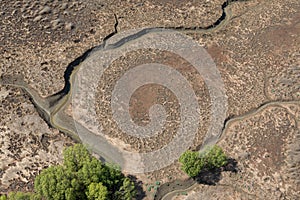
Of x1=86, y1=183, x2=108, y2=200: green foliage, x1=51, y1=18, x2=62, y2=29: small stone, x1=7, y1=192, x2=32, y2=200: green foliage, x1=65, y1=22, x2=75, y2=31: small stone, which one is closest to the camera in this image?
x1=7, y1=192, x2=32, y2=200: green foliage

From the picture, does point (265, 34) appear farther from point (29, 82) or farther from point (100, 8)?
point (29, 82)

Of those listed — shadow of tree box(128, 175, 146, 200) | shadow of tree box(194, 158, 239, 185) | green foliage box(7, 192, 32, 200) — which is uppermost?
green foliage box(7, 192, 32, 200)

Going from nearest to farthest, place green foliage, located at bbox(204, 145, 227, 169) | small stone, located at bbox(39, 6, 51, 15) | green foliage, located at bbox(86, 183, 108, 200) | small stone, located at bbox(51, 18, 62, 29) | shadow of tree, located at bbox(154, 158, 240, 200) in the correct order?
green foliage, located at bbox(86, 183, 108, 200)
green foliage, located at bbox(204, 145, 227, 169)
shadow of tree, located at bbox(154, 158, 240, 200)
small stone, located at bbox(51, 18, 62, 29)
small stone, located at bbox(39, 6, 51, 15)

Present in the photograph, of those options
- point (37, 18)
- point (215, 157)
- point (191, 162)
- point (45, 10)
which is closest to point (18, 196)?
point (191, 162)

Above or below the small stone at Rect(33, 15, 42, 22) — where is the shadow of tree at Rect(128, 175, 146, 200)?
below

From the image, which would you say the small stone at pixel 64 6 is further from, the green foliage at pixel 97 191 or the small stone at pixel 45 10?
the green foliage at pixel 97 191

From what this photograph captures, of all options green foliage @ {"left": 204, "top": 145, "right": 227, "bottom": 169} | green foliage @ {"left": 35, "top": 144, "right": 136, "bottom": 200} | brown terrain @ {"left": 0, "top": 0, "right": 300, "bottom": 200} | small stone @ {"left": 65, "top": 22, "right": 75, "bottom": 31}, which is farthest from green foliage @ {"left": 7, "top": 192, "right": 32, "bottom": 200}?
small stone @ {"left": 65, "top": 22, "right": 75, "bottom": 31}

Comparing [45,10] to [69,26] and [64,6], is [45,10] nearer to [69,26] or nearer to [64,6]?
[64,6]

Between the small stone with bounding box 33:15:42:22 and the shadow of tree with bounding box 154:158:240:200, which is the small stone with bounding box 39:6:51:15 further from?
the shadow of tree with bounding box 154:158:240:200

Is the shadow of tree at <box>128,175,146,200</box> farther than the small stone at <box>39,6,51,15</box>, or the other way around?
the small stone at <box>39,6,51,15</box>
